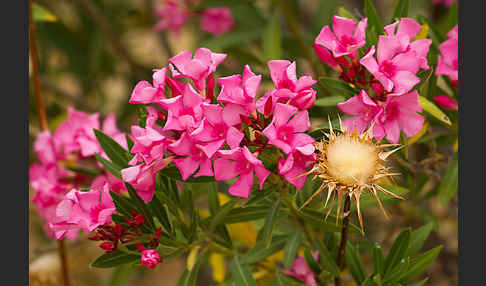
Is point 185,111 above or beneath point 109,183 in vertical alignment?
above

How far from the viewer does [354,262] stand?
100 cm

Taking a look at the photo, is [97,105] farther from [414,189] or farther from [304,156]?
[304,156]

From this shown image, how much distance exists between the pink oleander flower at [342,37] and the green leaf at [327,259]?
0.36 meters

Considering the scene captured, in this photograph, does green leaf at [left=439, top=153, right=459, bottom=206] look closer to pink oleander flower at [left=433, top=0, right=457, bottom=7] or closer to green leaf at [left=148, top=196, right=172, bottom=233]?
green leaf at [left=148, top=196, right=172, bottom=233]

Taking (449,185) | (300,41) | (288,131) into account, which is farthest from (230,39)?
(288,131)

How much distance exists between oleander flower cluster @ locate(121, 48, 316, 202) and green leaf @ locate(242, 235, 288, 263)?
24cm

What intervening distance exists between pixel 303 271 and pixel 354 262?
0.11 m

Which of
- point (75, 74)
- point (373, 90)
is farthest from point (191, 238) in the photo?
point (75, 74)

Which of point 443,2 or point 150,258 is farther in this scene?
point 443,2

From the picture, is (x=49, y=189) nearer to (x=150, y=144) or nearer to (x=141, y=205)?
(x=141, y=205)

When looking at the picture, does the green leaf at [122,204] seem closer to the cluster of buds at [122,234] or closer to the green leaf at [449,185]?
the cluster of buds at [122,234]

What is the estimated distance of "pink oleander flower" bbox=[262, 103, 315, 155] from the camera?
0.75 metres

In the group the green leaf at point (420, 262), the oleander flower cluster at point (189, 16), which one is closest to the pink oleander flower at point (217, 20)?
the oleander flower cluster at point (189, 16)

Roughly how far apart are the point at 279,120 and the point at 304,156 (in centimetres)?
7
